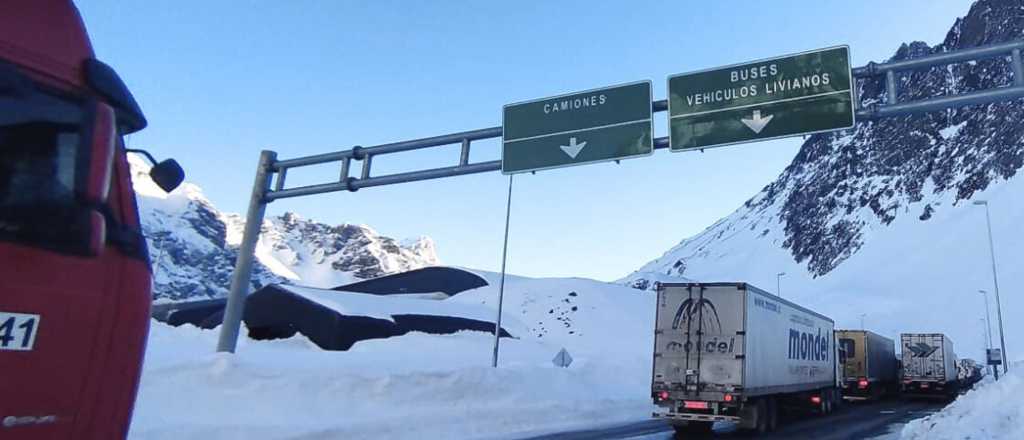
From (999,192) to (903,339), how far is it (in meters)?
91.2

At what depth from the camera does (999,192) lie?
4345 inches

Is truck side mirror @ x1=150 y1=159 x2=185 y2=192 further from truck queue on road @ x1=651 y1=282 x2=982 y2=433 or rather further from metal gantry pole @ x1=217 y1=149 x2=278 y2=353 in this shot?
truck queue on road @ x1=651 y1=282 x2=982 y2=433

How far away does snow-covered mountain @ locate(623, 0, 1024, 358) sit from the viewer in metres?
89.4

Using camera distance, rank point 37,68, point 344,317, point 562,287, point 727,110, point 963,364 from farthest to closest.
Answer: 1. point 562,287
2. point 963,364
3. point 344,317
4. point 727,110
5. point 37,68

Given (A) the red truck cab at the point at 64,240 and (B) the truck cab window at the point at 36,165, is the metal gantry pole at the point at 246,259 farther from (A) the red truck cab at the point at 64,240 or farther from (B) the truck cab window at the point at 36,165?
(B) the truck cab window at the point at 36,165

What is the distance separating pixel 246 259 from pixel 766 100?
12.4 meters

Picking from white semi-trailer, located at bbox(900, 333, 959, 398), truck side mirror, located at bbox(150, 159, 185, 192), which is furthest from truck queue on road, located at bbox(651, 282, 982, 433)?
white semi-trailer, located at bbox(900, 333, 959, 398)

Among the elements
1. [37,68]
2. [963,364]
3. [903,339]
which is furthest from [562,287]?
[37,68]

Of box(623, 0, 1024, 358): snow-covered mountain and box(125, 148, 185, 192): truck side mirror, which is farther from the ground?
box(623, 0, 1024, 358): snow-covered mountain

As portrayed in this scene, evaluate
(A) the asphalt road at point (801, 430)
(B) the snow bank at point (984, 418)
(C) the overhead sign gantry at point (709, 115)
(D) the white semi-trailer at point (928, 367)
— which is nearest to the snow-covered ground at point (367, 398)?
(A) the asphalt road at point (801, 430)

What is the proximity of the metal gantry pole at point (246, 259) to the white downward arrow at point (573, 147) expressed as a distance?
7436 millimetres

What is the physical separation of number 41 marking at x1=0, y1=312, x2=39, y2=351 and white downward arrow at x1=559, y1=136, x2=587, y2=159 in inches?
472

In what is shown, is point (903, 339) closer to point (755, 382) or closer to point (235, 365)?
point (755, 382)

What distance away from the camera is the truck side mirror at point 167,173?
176 inches
